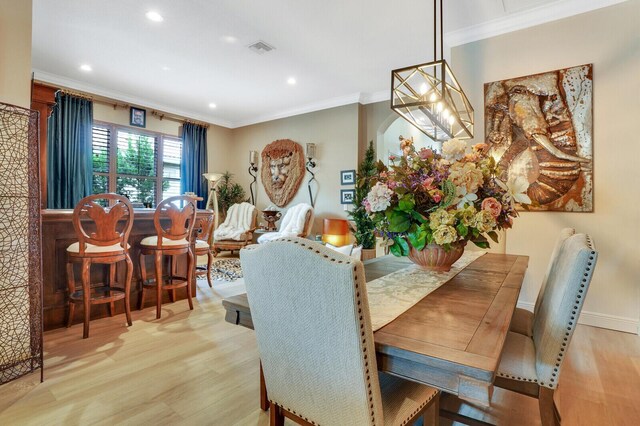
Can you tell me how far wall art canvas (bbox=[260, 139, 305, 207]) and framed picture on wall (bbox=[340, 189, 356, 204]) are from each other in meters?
0.98

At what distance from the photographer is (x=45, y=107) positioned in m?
2.96

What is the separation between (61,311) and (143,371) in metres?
1.21

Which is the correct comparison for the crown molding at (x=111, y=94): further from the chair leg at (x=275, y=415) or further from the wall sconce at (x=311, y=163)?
the chair leg at (x=275, y=415)

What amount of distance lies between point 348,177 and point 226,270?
2493 mm

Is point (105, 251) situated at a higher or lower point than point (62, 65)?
lower

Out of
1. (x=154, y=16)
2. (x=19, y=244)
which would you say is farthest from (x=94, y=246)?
(x=154, y=16)

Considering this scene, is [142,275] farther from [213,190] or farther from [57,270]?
[213,190]

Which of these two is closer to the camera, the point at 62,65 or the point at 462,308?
the point at 462,308

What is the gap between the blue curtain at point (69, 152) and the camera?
4.79 m

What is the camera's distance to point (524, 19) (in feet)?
10.3

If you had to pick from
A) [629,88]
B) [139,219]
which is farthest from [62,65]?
[629,88]

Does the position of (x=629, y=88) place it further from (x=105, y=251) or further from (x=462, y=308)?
(x=105, y=251)

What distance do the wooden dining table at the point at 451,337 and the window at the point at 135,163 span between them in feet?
17.7

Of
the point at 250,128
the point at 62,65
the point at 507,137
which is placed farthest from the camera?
the point at 250,128
